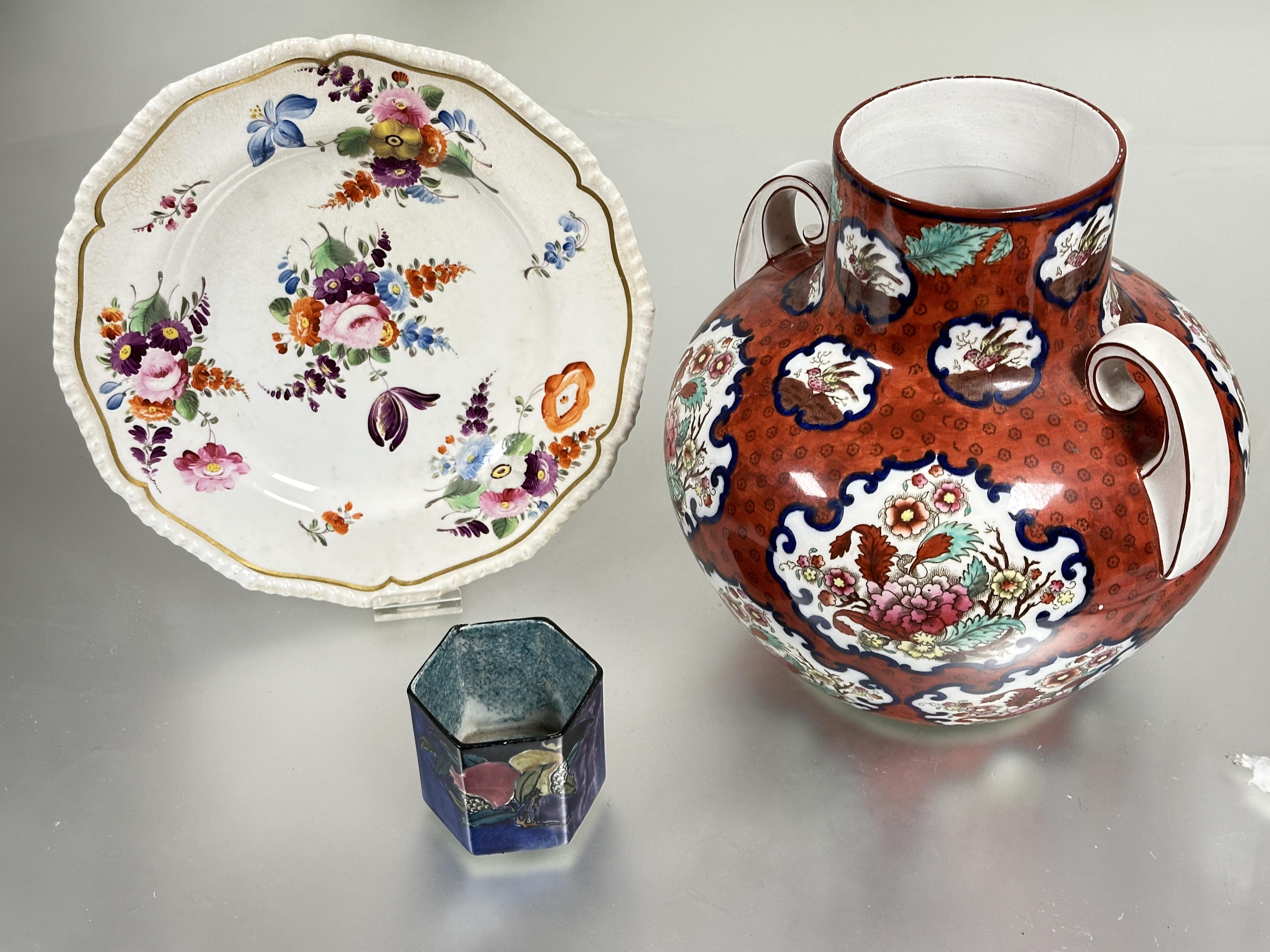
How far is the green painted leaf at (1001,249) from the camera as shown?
3.34 ft

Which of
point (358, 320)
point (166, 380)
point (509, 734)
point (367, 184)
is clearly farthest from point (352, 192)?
point (509, 734)

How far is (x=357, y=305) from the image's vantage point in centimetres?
136

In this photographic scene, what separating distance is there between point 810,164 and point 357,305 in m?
0.43

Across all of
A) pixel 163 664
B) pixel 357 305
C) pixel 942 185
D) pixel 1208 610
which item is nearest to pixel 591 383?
pixel 357 305

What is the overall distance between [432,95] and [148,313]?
31cm

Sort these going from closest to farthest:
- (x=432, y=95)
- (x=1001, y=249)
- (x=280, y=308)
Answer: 1. (x=1001, y=249)
2. (x=432, y=95)
3. (x=280, y=308)

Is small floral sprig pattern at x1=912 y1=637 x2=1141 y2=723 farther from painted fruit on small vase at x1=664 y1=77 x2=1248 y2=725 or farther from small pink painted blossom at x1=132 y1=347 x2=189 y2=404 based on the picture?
small pink painted blossom at x1=132 y1=347 x2=189 y2=404

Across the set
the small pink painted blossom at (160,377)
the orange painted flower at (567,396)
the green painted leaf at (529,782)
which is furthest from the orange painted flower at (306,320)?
the green painted leaf at (529,782)

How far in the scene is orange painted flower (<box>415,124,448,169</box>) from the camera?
49.8 inches

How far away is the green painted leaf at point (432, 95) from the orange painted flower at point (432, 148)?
0.07 ft

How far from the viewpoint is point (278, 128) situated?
1.24 metres

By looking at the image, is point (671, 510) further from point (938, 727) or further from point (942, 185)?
point (942, 185)

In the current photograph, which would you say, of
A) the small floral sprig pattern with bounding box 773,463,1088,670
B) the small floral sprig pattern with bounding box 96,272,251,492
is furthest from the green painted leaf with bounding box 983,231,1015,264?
the small floral sprig pattern with bounding box 96,272,251,492

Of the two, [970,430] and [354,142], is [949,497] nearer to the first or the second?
[970,430]
